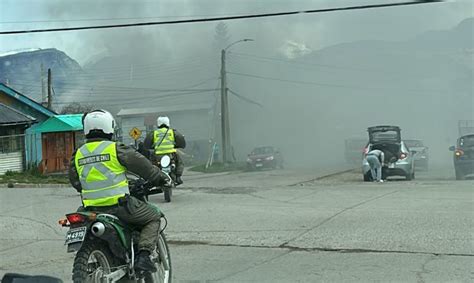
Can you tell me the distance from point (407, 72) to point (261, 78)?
50.2 feet

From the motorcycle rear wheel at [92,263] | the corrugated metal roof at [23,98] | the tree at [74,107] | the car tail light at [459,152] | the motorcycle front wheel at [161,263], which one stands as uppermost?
the tree at [74,107]

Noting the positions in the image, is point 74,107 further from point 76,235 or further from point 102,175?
point 76,235

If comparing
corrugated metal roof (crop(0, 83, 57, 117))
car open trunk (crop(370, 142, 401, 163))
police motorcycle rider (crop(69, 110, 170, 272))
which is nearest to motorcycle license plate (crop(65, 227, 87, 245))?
police motorcycle rider (crop(69, 110, 170, 272))

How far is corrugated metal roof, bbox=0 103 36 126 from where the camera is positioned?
85.5ft

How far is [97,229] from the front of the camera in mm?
4621

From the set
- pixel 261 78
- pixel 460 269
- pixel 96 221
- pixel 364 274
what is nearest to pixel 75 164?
pixel 96 221

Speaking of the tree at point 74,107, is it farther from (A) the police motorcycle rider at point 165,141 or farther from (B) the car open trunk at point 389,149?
(A) the police motorcycle rider at point 165,141

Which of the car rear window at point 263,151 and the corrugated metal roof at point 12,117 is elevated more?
the corrugated metal roof at point 12,117

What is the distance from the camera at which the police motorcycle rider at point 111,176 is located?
16.3 ft

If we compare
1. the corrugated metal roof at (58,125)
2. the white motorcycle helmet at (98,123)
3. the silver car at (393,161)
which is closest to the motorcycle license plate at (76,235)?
the white motorcycle helmet at (98,123)

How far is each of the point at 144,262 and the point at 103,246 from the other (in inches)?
14.8

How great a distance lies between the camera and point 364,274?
6184mm

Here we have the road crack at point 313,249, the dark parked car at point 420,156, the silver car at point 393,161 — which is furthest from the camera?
the dark parked car at point 420,156

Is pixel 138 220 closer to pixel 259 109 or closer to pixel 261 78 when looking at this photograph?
pixel 259 109
